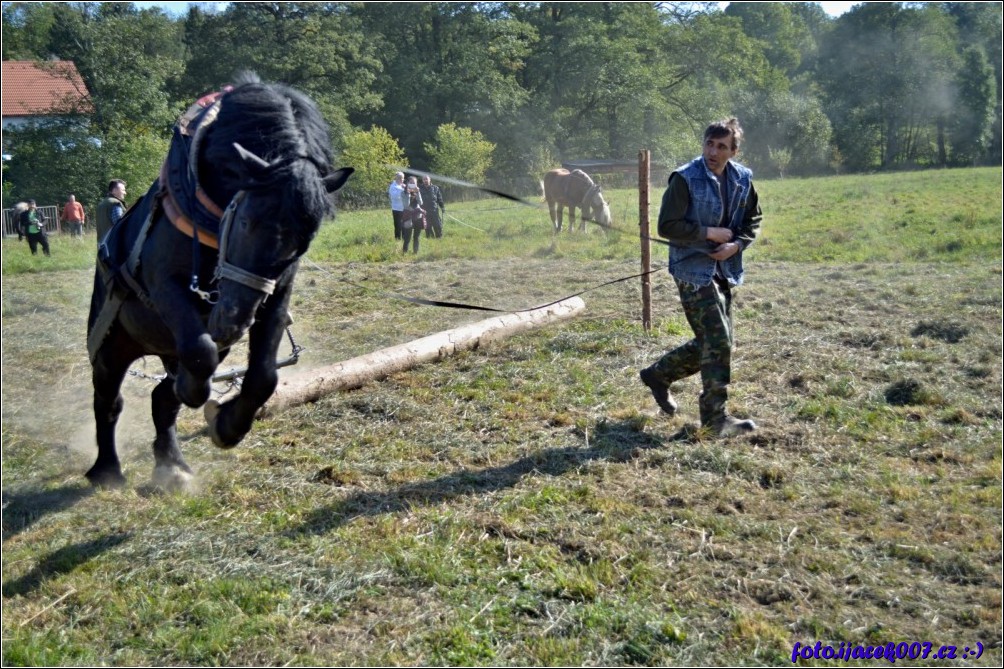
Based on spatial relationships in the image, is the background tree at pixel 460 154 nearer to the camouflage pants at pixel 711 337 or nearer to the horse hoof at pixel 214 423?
the camouflage pants at pixel 711 337

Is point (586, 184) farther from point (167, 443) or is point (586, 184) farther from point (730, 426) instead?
point (167, 443)

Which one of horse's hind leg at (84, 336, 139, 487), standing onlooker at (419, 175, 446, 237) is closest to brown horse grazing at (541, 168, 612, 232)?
standing onlooker at (419, 175, 446, 237)

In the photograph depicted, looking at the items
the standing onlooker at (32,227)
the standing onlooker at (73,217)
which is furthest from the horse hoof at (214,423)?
the standing onlooker at (73,217)

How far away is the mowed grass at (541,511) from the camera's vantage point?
10.9ft

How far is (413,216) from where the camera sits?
14797 millimetres

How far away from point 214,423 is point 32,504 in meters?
1.43

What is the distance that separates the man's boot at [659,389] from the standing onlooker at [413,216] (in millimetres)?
8670

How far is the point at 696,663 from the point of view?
10.2 ft

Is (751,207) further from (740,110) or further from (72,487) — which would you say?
(740,110)

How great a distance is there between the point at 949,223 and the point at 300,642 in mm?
16789

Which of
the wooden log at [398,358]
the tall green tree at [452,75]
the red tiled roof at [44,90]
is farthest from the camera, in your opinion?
the red tiled roof at [44,90]

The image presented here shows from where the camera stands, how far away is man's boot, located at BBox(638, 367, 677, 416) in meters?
5.95

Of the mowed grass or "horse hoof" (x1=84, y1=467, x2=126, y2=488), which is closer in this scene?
the mowed grass

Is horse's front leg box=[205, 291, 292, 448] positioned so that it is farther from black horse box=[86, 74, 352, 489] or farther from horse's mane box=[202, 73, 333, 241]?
horse's mane box=[202, 73, 333, 241]
